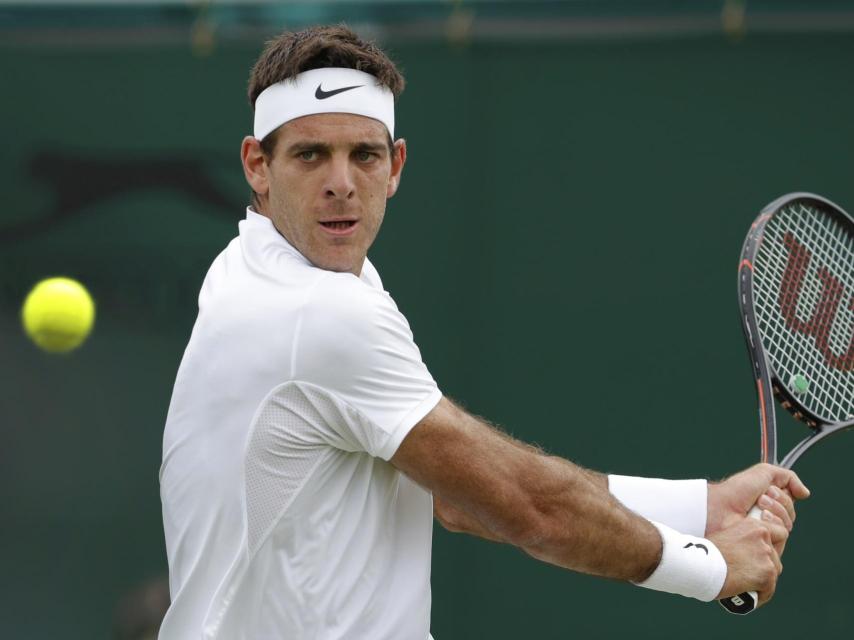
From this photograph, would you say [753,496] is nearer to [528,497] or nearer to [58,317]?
[528,497]

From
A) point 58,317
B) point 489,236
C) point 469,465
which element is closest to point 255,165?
point 469,465

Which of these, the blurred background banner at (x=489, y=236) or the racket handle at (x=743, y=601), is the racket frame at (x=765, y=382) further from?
the blurred background banner at (x=489, y=236)

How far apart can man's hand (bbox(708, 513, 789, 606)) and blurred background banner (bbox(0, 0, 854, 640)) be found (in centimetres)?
239

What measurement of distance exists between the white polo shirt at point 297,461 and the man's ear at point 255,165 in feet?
0.91

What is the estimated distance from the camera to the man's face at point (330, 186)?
2740mm

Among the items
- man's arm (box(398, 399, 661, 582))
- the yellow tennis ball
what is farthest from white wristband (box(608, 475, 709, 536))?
the yellow tennis ball

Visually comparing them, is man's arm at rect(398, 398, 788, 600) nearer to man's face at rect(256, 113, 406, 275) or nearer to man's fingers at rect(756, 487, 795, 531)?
man's fingers at rect(756, 487, 795, 531)

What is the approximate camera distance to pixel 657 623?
18.0 ft

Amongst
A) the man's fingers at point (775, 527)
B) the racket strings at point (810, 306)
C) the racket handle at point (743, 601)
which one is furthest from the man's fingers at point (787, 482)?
the racket strings at point (810, 306)

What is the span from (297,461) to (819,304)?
1708mm

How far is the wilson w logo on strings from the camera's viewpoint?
3.69 metres

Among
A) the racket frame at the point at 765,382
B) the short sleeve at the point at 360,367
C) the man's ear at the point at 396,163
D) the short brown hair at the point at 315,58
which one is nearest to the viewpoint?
the short sleeve at the point at 360,367

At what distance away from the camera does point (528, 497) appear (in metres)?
2.62

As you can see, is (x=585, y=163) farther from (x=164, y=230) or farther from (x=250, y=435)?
(x=250, y=435)
